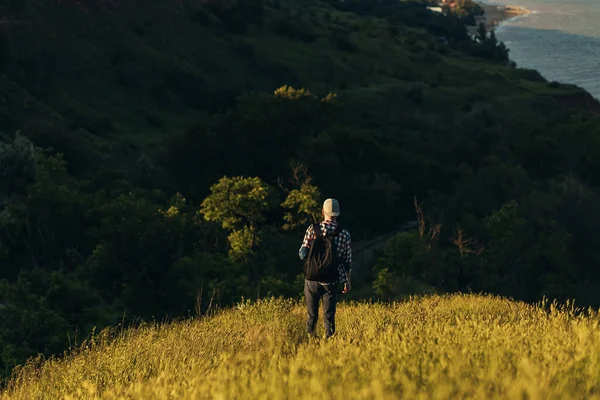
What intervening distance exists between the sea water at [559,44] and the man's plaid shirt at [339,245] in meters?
93.4

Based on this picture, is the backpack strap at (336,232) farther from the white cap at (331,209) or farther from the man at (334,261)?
the white cap at (331,209)

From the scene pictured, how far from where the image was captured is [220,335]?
28.4ft

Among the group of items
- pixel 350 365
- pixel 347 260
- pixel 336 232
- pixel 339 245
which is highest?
pixel 350 365

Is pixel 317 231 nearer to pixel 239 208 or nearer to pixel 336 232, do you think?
pixel 336 232

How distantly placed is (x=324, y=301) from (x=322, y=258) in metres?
0.61

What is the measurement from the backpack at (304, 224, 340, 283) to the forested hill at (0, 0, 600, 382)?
9.60 feet

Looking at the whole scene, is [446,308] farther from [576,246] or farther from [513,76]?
[513,76]

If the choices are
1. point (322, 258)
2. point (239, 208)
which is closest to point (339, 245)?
point (322, 258)

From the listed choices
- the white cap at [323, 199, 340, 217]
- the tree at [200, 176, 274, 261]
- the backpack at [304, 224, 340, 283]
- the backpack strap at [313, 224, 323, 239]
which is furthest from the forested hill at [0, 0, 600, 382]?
the white cap at [323, 199, 340, 217]

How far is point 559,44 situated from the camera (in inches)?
5438

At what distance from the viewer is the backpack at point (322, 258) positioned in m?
8.78

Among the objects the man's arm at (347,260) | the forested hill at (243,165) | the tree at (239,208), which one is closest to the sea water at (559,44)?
the forested hill at (243,165)

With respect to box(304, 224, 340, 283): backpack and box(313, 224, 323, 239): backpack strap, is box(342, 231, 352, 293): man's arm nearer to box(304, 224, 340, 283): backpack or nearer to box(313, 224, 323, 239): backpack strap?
box(304, 224, 340, 283): backpack

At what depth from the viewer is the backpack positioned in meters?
8.78
